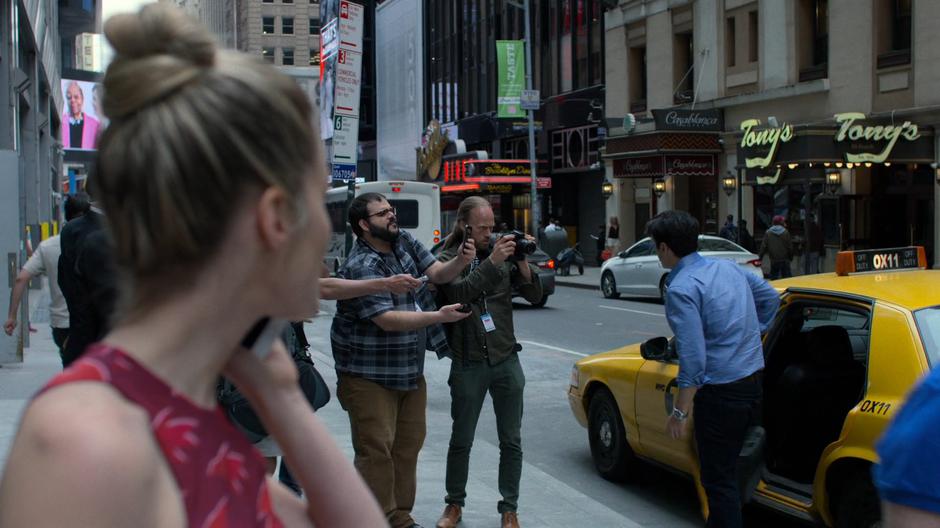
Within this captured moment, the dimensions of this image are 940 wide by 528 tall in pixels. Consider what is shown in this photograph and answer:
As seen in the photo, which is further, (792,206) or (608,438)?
(792,206)

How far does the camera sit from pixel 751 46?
30.6 metres

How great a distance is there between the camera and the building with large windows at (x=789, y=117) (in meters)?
25.0

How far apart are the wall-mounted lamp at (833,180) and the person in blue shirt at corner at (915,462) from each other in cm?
2554

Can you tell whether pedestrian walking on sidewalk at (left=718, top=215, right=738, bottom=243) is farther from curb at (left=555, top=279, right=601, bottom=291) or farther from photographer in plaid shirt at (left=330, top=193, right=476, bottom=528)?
photographer in plaid shirt at (left=330, top=193, right=476, bottom=528)

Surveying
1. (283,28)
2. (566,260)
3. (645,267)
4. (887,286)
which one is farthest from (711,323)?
(283,28)

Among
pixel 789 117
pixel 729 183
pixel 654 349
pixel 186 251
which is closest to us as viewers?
pixel 186 251

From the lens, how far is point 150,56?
1188 millimetres

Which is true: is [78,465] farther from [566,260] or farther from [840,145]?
[566,260]

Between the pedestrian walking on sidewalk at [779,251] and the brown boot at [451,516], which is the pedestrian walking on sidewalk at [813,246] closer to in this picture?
the pedestrian walking on sidewalk at [779,251]

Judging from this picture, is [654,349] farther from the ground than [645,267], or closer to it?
farther from the ground

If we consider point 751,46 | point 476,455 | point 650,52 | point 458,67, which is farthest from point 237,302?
point 458,67

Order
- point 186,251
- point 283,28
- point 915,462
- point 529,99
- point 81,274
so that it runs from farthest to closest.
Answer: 1. point 283,28
2. point 529,99
3. point 81,274
4. point 915,462
5. point 186,251

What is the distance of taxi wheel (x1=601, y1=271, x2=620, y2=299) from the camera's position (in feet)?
79.3

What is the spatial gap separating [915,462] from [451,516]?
4.54 meters
